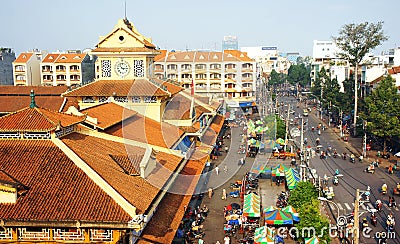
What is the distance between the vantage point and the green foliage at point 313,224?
24203 mm

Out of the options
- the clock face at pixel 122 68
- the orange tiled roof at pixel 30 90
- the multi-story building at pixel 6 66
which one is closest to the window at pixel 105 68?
the clock face at pixel 122 68

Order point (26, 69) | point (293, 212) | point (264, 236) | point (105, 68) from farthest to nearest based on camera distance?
point (26, 69) < point (105, 68) < point (293, 212) < point (264, 236)

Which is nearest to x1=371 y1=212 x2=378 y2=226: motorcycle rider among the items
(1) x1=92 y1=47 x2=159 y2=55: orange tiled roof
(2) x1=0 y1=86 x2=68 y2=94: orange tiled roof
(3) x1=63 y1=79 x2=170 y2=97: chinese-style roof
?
(3) x1=63 y1=79 x2=170 y2=97: chinese-style roof

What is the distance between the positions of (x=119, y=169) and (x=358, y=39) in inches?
2031

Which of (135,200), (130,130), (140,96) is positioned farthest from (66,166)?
(140,96)

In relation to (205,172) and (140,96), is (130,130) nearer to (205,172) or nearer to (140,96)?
(140,96)

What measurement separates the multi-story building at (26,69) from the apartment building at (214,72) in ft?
72.3

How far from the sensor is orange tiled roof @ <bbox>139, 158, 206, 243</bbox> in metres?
19.0

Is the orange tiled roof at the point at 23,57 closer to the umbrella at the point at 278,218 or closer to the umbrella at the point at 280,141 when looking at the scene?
the umbrella at the point at 280,141

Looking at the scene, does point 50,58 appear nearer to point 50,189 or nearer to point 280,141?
point 280,141

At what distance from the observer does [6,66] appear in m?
90.2

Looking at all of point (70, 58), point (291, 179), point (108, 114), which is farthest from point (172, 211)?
point (70, 58)

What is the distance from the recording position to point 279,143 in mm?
54500

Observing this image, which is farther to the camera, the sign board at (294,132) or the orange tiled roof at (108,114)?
the sign board at (294,132)
